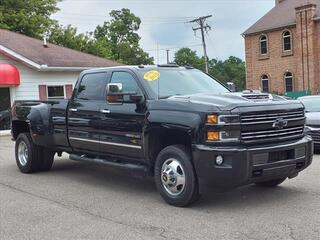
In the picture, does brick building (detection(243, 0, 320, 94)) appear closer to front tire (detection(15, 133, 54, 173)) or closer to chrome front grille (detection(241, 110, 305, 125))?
front tire (detection(15, 133, 54, 173))

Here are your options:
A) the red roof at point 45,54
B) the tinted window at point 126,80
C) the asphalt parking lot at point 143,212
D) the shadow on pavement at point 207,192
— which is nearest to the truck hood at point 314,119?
the asphalt parking lot at point 143,212

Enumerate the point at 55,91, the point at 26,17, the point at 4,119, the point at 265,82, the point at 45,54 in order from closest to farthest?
the point at 4,119 < the point at 55,91 < the point at 45,54 < the point at 26,17 < the point at 265,82

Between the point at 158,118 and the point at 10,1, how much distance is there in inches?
1391

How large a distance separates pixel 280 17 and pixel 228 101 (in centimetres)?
4313

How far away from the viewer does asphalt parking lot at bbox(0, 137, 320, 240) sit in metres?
5.67

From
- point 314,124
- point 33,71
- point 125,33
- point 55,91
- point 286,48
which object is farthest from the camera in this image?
point 125,33

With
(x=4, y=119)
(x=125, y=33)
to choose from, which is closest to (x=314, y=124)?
(x=4, y=119)

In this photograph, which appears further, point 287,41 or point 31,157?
point 287,41

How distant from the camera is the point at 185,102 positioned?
6.75 meters

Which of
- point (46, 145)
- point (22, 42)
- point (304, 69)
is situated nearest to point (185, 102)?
point (46, 145)

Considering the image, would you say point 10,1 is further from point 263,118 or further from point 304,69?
point 263,118

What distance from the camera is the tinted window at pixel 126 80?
25.5ft

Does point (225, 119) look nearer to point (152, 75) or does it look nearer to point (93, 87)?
point (152, 75)

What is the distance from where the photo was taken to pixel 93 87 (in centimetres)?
859
